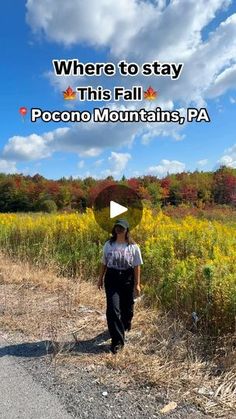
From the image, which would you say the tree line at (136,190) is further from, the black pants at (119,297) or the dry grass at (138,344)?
the black pants at (119,297)

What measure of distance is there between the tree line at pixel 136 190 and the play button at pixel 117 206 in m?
18.5

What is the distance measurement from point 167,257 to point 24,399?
3506 mm

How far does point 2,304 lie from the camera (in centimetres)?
600

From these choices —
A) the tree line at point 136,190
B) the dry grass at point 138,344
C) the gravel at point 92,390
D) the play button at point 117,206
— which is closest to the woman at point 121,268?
the dry grass at point 138,344

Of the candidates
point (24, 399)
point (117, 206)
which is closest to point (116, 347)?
point (24, 399)

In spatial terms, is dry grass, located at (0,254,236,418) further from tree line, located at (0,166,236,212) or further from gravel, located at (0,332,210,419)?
tree line, located at (0,166,236,212)

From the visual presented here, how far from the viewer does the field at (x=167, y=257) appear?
4.64 m

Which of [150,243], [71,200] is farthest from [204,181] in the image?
[150,243]

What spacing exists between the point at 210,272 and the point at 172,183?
129 feet

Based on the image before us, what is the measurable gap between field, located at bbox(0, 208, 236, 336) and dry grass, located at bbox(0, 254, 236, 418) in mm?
266

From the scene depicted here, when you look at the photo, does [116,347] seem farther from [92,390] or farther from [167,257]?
[167,257]

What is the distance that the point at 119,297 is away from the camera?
4.52 meters

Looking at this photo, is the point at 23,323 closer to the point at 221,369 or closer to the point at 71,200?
the point at 221,369

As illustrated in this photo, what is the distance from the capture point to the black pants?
431cm
